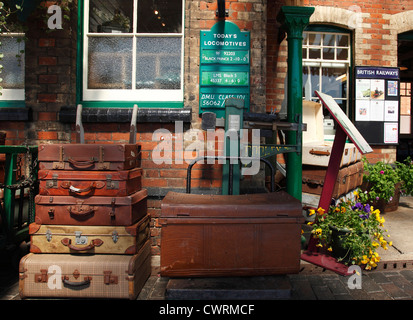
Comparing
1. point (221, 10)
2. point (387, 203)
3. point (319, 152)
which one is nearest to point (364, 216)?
point (319, 152)

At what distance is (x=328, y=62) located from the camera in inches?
217

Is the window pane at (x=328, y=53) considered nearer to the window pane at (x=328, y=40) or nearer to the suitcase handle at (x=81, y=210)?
the window pane at (x=328, y=40)

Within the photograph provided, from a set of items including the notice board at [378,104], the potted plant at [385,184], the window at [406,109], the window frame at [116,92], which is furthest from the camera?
the window at [406,109]

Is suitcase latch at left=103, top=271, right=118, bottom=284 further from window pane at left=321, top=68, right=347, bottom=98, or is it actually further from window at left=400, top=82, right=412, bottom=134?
window at left=400, top=82, right=412, bottom=134

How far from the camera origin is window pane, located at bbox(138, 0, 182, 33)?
331cm

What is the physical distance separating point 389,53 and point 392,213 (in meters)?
2.97

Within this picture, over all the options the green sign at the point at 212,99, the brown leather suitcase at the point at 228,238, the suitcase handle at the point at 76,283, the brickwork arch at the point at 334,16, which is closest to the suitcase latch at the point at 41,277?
the suitcase handle at the point at 76,283

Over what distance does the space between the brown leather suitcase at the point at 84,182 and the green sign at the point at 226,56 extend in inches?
61.6

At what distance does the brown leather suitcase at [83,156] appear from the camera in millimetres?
2363

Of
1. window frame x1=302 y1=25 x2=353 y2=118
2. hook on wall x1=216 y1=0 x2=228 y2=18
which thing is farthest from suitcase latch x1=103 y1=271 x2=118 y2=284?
window frame x1=302 y1=25 x2=353 y2=118

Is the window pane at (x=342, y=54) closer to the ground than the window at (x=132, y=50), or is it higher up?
higher up

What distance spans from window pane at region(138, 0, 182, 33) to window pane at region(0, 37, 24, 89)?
4.74ft

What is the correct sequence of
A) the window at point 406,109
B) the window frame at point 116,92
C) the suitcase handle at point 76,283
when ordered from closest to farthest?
the suitcase handle at point 76,283 < the window frame at point 116,92 < the window at point 406,109

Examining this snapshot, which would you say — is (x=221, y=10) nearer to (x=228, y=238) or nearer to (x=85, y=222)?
(x=228, y=238)
